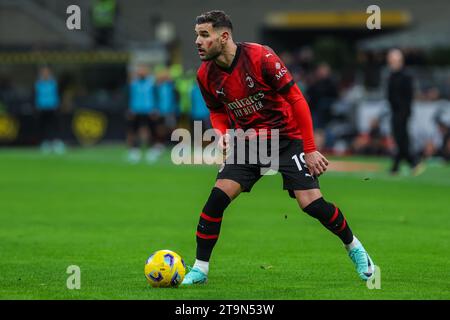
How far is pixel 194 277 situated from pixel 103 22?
3176 centimetres

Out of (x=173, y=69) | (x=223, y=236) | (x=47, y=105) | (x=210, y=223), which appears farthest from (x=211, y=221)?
(x=173, y=69)

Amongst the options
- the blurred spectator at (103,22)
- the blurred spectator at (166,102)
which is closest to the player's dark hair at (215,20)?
the blurred spectator at (166,102)

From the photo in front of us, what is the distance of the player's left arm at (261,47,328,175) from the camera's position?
9664 mm

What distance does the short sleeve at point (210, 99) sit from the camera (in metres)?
10.0

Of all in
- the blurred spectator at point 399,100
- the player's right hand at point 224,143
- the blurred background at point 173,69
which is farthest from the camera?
the blurred background at point 173,69

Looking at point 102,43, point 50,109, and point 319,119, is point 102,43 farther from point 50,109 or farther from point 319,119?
point 319,119

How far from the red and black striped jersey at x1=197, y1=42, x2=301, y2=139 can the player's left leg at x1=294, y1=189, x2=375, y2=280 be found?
54 centimetres

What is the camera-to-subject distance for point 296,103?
31.8 ft

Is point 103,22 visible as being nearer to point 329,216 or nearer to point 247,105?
point 247,105

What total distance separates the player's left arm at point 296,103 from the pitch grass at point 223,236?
1011 millimetres

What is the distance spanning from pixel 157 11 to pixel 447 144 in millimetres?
21823

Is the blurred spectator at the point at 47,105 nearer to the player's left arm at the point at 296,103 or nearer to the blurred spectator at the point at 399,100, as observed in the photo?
the blurred spectator at the point at 399,100

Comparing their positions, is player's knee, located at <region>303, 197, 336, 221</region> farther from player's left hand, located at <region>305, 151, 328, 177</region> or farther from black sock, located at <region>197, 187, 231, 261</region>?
black sock, located at <region>197, 187, 231, 261</region>
